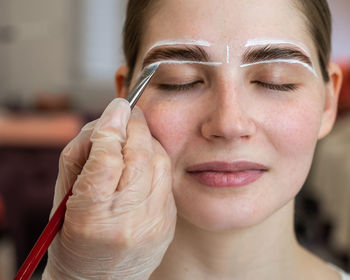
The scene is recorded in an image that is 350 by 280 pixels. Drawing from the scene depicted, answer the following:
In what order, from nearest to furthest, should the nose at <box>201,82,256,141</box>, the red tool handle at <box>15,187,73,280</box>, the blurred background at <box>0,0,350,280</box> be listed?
the red tool handle at <box>15,187,73,280</box> < the nose at <box>201,82,256,141</box> < the blurred background at <box>0,0,350,280</box>

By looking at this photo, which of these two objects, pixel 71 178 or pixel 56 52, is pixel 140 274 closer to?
pixel 71 178

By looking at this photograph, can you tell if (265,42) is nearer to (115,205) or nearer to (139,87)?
(139,87)

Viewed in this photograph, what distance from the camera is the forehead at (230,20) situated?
89 centimetres

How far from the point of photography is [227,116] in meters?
0.85

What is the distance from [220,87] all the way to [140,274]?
36 centimetres

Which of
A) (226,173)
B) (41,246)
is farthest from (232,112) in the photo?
(41,246)

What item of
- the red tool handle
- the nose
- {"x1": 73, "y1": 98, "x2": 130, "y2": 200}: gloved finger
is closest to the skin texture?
the nose

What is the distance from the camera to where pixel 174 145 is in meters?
0.91

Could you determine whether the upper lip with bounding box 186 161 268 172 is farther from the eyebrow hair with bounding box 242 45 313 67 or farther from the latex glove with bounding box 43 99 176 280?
the eyebrow hair with bounding box 242 45 313 67

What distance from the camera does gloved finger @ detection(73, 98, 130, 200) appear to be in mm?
764

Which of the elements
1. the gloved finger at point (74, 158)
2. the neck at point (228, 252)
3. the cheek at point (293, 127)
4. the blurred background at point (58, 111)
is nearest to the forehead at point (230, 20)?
the cheek at point (293, 127)

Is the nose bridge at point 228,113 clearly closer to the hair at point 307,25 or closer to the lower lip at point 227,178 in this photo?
the lower lip at point 227,178

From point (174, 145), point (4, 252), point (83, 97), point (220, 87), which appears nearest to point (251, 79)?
point (220, 87)

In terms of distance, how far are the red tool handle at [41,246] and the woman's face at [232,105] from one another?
0.23 m
